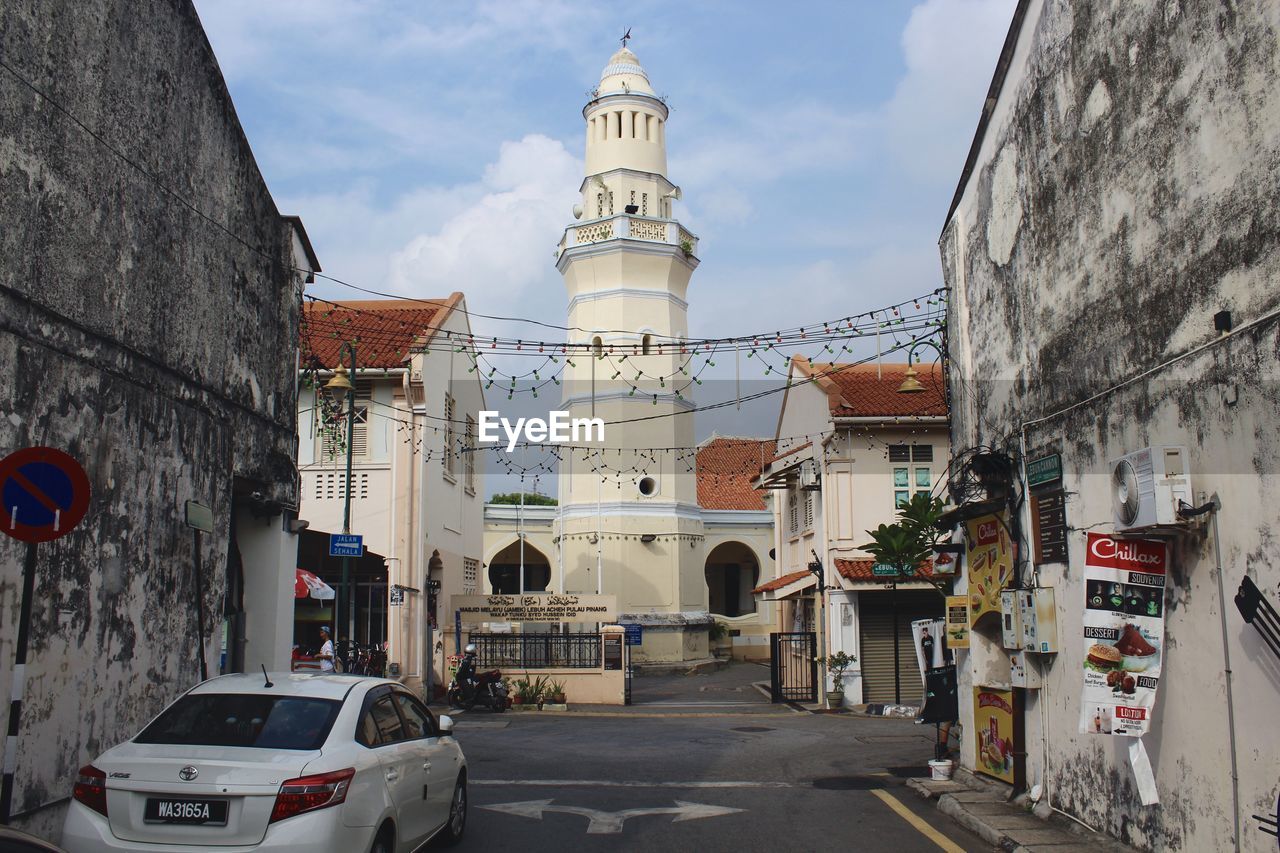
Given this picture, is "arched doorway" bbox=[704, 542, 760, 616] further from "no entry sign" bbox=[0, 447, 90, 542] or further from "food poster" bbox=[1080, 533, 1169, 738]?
"no entry sign" bbox=[0, 447, 90, 542]

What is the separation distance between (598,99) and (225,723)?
36.3 meters

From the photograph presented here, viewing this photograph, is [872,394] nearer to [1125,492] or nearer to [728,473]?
[1125,492]

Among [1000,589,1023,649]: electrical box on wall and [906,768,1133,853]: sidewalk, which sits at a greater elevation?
[1000,589,1023,649]: electrical box on wall

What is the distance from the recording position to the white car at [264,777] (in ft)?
20.9

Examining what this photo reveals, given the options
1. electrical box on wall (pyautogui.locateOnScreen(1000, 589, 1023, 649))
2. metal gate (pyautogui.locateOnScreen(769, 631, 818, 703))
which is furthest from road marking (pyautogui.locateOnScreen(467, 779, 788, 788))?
metal gate (pyautogui.locateOnScreen(769, 631, 818, 703))

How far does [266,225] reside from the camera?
13883 millimetres

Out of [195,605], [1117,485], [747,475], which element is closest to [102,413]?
[195,605]

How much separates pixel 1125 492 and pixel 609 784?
23.5 feet

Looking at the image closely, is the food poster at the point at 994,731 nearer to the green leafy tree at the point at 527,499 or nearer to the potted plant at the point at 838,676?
the potted plant at the point at 838,676

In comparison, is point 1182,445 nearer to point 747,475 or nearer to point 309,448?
point 309,448

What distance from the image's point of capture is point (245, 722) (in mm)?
7309

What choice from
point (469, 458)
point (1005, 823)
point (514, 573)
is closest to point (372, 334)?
point (469, 458)

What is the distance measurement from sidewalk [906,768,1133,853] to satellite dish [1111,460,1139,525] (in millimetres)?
2633

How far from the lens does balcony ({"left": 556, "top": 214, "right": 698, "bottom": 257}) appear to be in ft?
127
